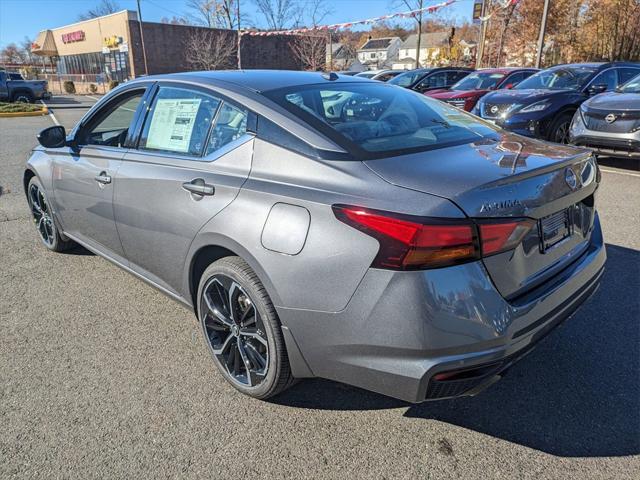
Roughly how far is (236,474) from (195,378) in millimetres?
765

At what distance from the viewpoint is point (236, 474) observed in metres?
2.06

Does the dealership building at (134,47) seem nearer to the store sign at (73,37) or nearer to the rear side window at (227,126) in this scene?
the store sign at (73,37)

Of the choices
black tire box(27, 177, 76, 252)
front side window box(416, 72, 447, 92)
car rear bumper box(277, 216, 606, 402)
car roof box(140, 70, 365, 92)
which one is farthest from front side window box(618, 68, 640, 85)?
black tire box(27, 177, 76, 252)

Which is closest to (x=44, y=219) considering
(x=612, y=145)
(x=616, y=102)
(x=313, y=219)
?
(x=313, y=219)

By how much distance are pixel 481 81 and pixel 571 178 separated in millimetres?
A: 10714

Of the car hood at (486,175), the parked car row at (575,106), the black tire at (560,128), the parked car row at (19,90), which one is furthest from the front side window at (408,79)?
the parked car row at (19,90)

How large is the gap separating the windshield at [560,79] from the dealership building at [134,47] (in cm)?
3639

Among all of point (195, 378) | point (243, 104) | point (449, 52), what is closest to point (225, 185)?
point (243, 104)

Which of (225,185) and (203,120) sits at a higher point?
(203,120)

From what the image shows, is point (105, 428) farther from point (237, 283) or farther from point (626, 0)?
point (626, 0)

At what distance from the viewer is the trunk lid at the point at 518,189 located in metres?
1.89

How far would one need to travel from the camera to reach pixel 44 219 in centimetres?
455

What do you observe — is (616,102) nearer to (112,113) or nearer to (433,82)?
(112,113)

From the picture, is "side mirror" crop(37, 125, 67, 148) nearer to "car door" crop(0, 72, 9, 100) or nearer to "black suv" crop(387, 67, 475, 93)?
"black suv" crop(387, 67, 475, 93)
